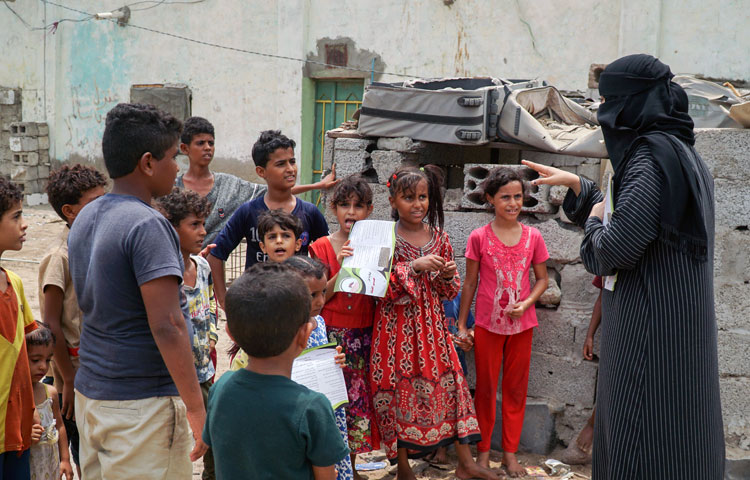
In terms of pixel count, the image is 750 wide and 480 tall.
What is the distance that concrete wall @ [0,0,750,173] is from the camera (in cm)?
909

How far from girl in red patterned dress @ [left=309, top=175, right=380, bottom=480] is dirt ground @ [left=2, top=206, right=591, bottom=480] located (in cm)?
46

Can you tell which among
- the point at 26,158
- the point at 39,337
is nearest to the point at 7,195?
the point at 39,337

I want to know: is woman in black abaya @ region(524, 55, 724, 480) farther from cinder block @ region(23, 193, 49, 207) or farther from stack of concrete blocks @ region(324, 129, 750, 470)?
cinder block @ region(23, 193, 49, 207)

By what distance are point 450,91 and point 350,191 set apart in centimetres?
116

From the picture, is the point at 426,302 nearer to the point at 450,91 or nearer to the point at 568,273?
the point at 568,273

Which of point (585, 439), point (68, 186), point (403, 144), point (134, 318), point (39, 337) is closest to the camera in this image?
point (134, 318)

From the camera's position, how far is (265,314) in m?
2.05

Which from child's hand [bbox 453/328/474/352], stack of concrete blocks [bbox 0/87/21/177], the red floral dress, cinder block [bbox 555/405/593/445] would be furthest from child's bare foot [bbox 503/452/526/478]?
stack of concrete blocks [bbox 0/87/21/177]

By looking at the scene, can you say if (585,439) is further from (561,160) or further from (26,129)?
(26,129)

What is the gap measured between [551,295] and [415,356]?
1084mm

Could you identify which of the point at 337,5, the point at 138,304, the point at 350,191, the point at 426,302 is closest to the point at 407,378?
the point at 426,302

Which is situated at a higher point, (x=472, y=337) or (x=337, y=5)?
(x=337, y=5)

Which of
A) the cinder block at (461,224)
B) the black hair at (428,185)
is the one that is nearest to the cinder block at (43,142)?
the cinder block at (461,224)

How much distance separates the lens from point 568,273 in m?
4.55
